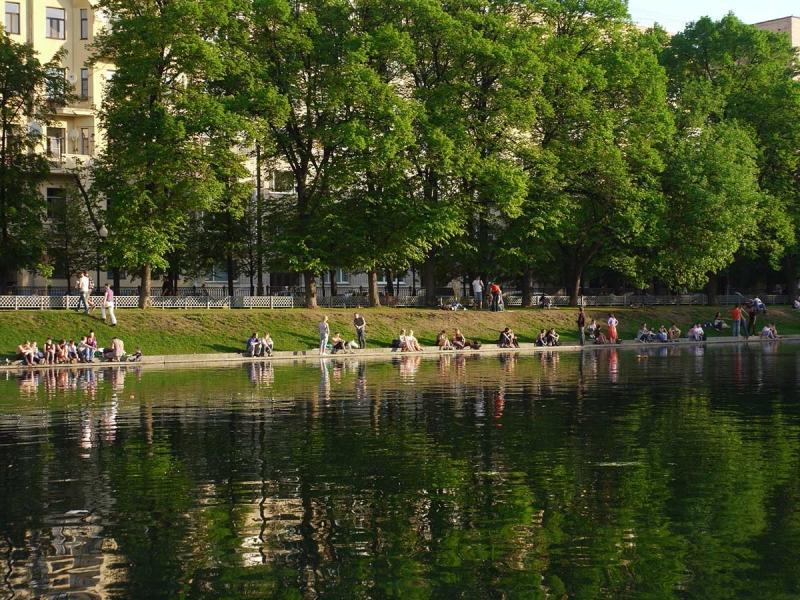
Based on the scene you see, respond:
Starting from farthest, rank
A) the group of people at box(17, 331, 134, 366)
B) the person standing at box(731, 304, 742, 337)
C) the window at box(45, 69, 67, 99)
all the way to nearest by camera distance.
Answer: the person standing at box(731, 304, 742, 337) → the window at box(45, 69, 67, 99) → the group of people at box(17, 331, 134, 366)

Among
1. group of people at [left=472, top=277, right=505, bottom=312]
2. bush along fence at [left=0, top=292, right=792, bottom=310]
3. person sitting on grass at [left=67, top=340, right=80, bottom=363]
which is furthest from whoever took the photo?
group of people at [left=472, top=277, right=505, bottom=312]

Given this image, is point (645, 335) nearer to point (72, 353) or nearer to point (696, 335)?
point (696, 335)

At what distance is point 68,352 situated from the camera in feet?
152

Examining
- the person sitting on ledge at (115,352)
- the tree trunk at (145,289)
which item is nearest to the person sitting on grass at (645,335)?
the tree trunk at (145,289)

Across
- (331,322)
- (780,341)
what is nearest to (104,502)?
(331,322)

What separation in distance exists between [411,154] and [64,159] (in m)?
27.5

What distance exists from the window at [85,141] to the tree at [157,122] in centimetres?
2678

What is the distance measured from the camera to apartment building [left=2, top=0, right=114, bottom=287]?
261ft

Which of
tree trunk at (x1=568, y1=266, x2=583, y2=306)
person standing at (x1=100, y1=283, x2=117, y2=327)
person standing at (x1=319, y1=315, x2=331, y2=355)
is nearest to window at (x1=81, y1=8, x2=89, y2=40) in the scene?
person standing at (x1=100, y1=283, x2=117, y2=327)

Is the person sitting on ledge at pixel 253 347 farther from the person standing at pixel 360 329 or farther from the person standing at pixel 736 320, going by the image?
the person standing at pixel 736 320

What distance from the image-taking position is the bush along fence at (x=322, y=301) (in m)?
54.8

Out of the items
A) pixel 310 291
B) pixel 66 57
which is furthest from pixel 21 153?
pixel 66 57

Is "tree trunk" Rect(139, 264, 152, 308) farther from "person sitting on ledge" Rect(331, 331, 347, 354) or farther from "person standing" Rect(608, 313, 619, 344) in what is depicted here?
"person standing" Rect(608, 313, 619, 344)

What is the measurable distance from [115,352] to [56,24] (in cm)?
4241
